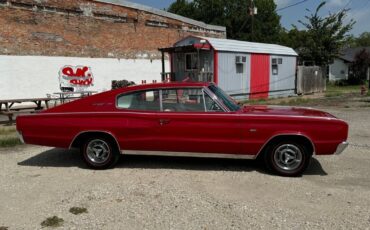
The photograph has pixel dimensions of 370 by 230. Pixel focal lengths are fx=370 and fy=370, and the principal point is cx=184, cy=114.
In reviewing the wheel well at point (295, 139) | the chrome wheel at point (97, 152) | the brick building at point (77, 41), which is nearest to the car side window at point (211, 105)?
the wheel well at point (295, 139)

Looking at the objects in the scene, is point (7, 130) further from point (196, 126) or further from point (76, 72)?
point (76, 72)

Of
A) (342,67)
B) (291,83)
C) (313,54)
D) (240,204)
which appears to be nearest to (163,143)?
(240,204)

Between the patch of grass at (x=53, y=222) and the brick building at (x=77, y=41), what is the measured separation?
14.1 m

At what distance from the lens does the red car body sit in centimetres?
566

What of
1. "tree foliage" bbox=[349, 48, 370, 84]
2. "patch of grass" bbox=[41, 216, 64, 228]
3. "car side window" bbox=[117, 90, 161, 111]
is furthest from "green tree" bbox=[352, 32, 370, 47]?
"patch of grass" bbox=[41, 216, 64, 228]

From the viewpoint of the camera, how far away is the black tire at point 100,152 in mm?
6207

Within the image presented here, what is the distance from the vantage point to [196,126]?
588 centimetres

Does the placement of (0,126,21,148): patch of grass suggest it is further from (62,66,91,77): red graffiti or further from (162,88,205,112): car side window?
(62,66,91,77): red graffiti

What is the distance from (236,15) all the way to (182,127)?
2272 inches

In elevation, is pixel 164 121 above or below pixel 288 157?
above

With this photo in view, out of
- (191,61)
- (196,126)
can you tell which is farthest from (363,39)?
(196,126)

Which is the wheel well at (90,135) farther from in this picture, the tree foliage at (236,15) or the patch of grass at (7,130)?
the tree foliage at (236,15)

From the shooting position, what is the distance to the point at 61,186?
5.48 meters

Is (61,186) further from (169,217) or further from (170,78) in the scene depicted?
(170,78)
